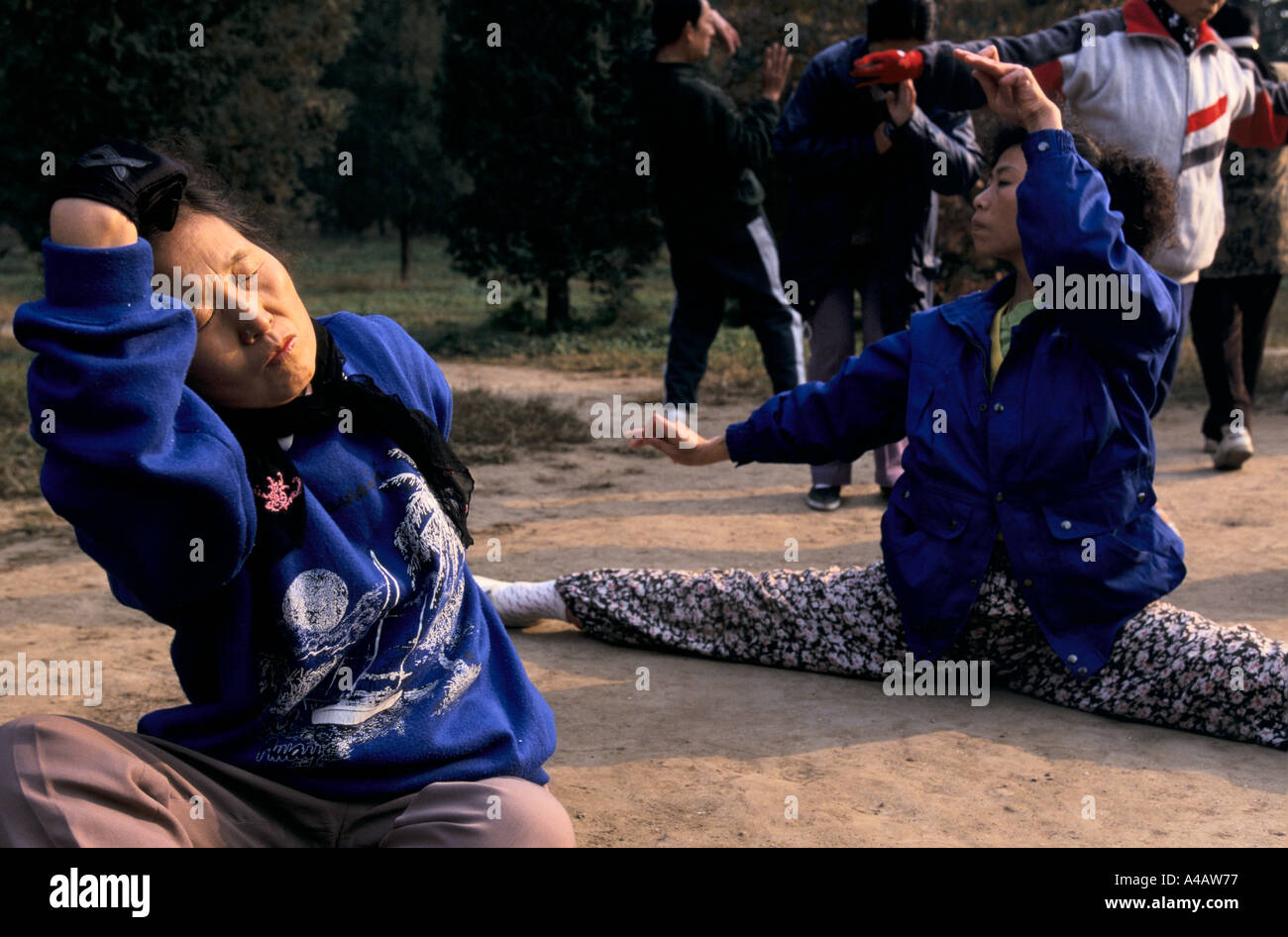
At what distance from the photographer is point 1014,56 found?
15.3ft

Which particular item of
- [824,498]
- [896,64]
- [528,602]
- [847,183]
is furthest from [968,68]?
[528,602]

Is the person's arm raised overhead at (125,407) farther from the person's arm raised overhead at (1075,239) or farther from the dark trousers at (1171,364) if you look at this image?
the dark trousers at (1171,364)

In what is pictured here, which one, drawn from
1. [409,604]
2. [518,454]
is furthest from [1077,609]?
[518,454]

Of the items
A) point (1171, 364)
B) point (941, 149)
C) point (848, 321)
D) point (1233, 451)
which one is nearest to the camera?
point (1171, 364)

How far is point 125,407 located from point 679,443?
1.89 meters

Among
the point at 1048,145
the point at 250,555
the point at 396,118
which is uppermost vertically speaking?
the point at 396,118

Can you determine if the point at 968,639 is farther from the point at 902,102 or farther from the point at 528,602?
the point at 902,102

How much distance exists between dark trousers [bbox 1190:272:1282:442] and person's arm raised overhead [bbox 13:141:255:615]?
5715 millimetres

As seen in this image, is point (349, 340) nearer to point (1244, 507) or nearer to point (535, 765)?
point (535, 765)

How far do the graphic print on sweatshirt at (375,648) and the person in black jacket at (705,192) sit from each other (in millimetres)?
3881

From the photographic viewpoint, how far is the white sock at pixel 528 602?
4.04 meters

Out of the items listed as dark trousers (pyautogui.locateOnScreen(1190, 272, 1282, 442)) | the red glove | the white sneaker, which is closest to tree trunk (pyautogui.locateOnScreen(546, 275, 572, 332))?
dark trousers (pyautogui.locateOnScreen(1190, 272, 1282, 442))

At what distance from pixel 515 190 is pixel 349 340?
10.7 metres

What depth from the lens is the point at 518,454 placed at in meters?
6.93
